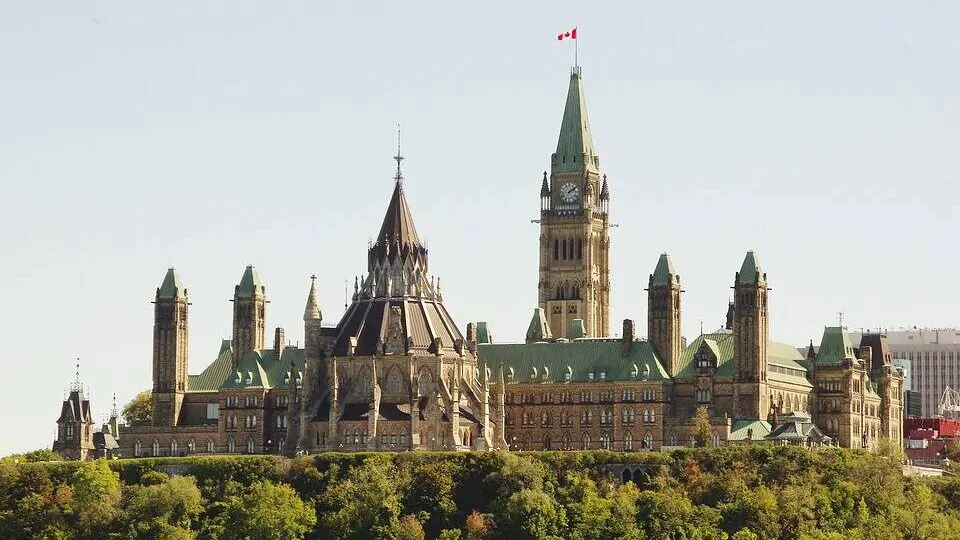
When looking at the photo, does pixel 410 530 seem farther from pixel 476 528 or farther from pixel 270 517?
pixel 270 517

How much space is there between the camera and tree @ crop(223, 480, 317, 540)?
194 metres

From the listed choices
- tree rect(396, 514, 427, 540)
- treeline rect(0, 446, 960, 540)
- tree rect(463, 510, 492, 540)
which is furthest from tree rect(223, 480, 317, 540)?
tree rect(463, 510, 492, 540)

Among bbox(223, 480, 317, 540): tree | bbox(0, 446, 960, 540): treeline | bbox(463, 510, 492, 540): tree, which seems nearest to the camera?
bbox(0, 446, 960, 540): treeline

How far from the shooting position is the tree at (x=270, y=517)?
19362cm

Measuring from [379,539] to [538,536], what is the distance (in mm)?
13035

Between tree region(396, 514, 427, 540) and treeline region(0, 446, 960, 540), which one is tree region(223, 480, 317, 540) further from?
tree region(396, 514, 427, 540)

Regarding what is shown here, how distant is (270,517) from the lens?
639 feet

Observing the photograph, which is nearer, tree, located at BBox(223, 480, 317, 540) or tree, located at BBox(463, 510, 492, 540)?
tree, located at BBox(463, 510, 492, 540)

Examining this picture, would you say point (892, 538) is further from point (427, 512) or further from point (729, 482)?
point (427, 512)

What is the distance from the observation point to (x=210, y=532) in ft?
650

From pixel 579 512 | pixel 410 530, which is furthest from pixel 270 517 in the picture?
→ pixel 579 512

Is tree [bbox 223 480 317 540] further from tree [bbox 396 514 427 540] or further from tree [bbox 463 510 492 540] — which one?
tree [bbox 463 510 492 540]

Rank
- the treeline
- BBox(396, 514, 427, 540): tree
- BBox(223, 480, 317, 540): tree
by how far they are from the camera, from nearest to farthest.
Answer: the treeline → BBox(396, 514, 427, 540): tree → BBox(223, 480, 317, 540): tree

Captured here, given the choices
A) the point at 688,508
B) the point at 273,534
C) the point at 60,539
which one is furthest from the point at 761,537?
the point at 60,539
